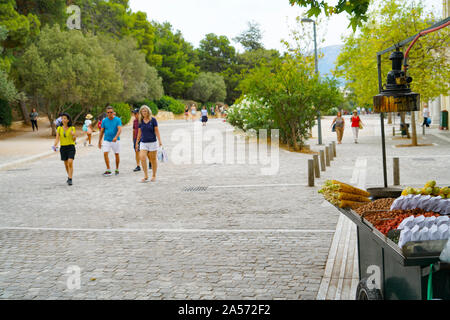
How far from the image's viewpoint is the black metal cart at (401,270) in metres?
2.86

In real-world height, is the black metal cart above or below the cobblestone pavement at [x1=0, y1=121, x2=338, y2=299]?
above

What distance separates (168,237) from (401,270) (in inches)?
174

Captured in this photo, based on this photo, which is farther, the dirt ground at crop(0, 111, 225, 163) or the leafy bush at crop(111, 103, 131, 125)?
the leafy bush at crop(111, 103, 131, 125)

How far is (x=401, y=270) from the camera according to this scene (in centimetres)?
326

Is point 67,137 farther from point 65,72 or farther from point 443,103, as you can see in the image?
point 443,103

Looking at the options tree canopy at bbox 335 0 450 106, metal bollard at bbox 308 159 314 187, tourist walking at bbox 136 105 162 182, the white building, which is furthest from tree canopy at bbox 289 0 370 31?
A: the white building

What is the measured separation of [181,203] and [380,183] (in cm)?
483

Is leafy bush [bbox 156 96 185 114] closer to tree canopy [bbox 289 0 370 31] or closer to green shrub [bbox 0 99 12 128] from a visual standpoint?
green shrub [bbox 0 99 12 128]

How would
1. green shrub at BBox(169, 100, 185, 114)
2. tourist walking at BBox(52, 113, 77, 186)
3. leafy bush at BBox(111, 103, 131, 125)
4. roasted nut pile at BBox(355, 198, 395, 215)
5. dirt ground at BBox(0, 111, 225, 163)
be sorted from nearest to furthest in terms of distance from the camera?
roasted nut pile at BBox(355, 198, 395, 215)
tourist walking at BBox(52, 113, 77, 186)
dirt ground at BBox(0, 111, 225, 163)
leafy bush at BBox(111, 103, 131, 125)
green shrub at BBox(169, 100, 185, 114)

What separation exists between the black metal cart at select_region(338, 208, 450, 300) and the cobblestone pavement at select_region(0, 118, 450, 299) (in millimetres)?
915

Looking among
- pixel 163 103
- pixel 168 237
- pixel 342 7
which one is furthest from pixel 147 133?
pixel 163 103

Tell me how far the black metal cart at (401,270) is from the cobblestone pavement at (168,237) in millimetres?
915

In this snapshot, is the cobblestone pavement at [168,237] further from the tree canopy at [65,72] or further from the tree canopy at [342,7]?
the tree canopy at [65,72]

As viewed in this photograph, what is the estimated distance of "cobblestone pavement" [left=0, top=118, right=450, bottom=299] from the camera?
5.07 metres
